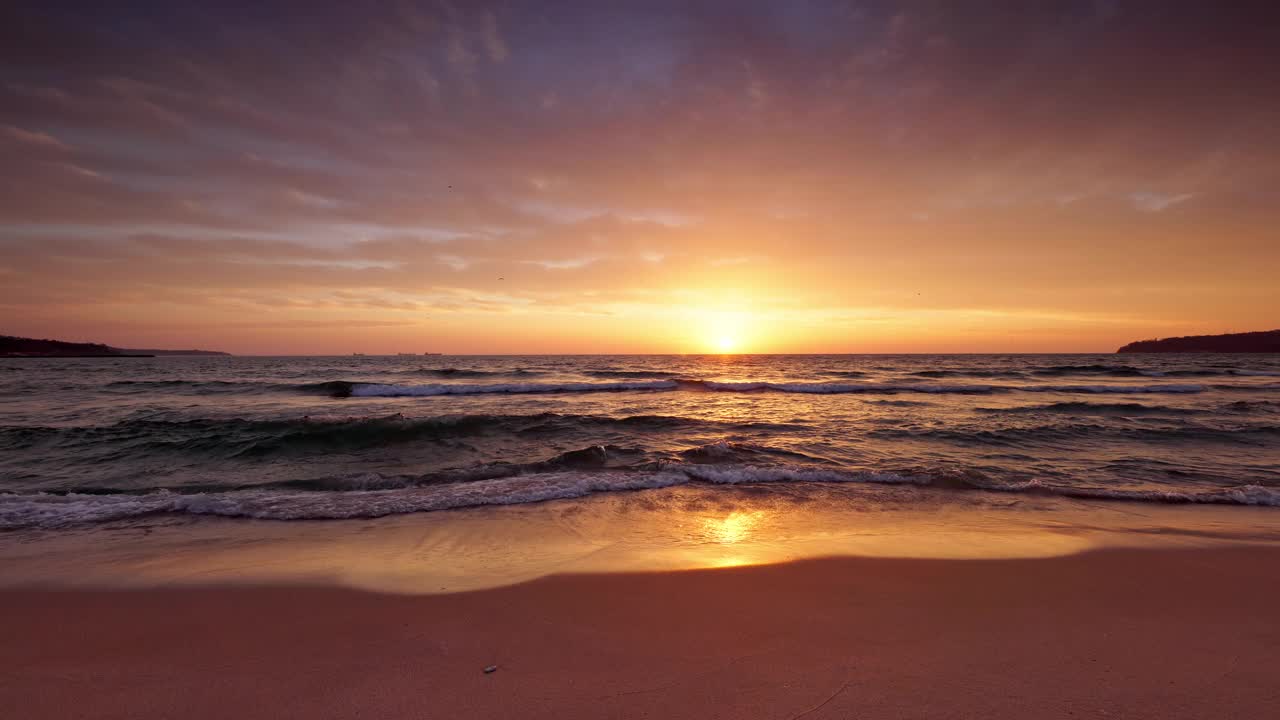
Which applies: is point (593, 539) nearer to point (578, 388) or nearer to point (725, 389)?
point (578, 388)

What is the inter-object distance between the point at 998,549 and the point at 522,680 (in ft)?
15.3

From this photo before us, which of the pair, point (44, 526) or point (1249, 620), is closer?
point (1249, 620)

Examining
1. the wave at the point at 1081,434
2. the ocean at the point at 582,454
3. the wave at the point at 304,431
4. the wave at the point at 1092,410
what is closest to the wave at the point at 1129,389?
the ocean at the point at 582,454

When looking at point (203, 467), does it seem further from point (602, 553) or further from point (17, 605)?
point (602, 553)

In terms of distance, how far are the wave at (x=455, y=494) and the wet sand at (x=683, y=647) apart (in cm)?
264

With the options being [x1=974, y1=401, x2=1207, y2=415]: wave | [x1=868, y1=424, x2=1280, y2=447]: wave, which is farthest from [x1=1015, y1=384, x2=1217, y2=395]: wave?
[x1=868, y1=424, x2=1280, y2=447]: wave

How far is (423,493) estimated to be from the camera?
24.7 ft

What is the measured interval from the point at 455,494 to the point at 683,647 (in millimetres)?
5030

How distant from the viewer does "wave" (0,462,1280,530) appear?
21.5 ft

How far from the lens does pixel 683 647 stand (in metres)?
3.29

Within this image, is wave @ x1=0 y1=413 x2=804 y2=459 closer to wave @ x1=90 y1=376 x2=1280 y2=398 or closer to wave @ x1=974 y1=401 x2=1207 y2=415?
wave @ x1=974 y1=401 x2=1207 y2=415

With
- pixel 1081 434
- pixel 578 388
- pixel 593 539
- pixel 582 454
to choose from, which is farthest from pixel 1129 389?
pixel 593 539

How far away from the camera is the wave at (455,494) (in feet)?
21.5

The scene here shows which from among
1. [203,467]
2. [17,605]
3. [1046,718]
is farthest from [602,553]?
[203,467]
